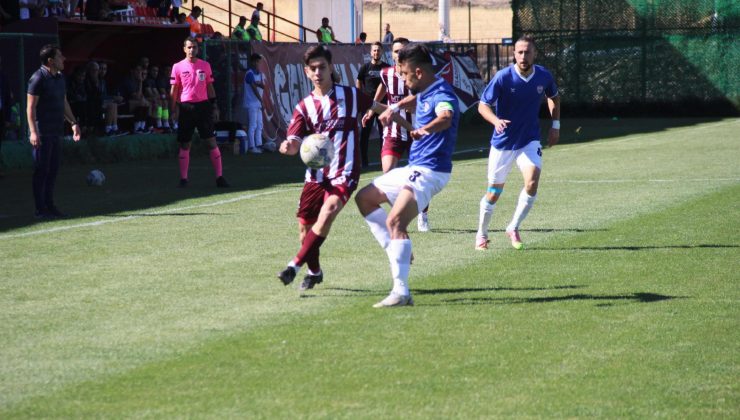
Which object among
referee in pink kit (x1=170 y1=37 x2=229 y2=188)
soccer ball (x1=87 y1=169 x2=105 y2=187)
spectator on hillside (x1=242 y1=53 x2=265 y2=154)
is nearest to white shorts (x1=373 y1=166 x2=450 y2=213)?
referee in pink kit (x1=170 y1=37 x2=229 y2=188)

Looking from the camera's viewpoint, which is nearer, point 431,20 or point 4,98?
point 4,98

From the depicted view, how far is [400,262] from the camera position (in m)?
8.71

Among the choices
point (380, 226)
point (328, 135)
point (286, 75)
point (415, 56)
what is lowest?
point (380, 226)

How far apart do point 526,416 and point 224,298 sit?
3.80 meters

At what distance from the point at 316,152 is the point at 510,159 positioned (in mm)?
3861

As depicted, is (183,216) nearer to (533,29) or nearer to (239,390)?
(239,390)

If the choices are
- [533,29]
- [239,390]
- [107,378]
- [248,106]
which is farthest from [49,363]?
[533,29]

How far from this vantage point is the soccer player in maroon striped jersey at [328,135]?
30.0ft

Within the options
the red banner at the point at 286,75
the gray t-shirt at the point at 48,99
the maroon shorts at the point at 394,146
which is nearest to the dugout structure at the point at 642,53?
the red banner at the point at 286,75

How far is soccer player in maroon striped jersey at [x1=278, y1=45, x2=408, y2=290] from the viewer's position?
360 inches

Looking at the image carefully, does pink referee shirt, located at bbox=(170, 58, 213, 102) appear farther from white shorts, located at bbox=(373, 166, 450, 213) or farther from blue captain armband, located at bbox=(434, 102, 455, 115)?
blue captain armband, located at bbox=(434, 102, 455, 115)

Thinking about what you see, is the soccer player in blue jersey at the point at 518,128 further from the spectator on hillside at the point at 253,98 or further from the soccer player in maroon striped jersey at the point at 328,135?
the spectator on hillside at the point at 253,98

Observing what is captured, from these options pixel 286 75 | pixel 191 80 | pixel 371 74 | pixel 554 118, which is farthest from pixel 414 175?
pixel 286 75

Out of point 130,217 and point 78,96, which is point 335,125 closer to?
point 130,217
